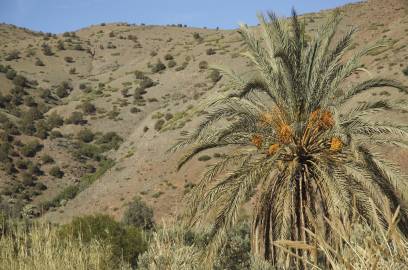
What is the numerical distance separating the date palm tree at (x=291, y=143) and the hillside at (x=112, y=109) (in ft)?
65.8

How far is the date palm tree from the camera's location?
42.5 ft

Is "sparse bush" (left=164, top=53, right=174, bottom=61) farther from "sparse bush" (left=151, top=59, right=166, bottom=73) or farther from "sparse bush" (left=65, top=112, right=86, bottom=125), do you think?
"sparse bush" (left=65, top=112, right=86, bottom=125)

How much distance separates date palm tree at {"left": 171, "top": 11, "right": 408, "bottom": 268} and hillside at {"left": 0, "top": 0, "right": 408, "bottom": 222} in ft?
65.8

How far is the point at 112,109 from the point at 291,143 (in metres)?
61.1

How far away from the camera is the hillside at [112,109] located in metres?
48.3

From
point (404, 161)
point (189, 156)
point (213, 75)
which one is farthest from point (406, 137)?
point (213, 75)

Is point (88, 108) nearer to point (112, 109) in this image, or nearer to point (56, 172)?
point (112, 109)

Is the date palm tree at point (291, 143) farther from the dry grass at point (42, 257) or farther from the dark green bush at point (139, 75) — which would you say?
the dark green bush at point (139, 75)

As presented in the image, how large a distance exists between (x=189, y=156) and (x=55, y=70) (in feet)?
265

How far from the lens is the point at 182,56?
8506 centimetres

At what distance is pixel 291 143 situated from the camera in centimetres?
1370

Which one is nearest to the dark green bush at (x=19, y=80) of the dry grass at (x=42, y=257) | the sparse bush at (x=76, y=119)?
the sparse bush at (x=76, y=119)

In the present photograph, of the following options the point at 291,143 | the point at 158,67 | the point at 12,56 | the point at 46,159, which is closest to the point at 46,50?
the point at 12,56

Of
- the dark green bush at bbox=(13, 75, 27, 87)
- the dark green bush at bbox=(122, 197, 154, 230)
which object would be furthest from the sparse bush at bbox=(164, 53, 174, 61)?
the dark green bush at bbox=(122, 197, 154, 230)
